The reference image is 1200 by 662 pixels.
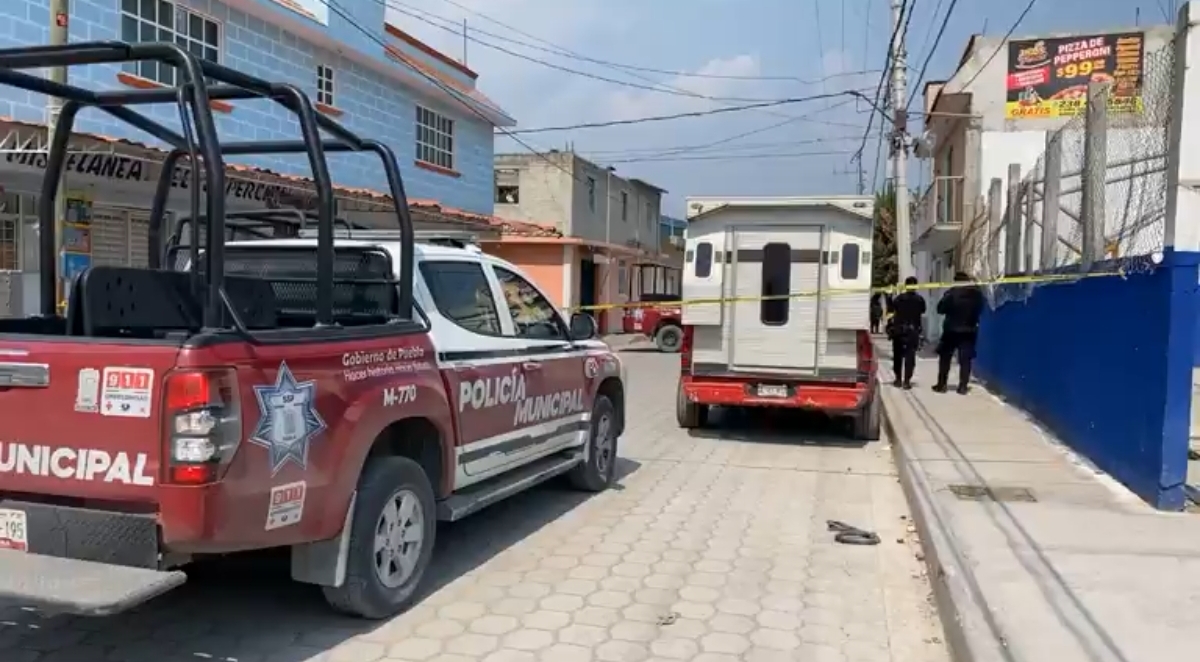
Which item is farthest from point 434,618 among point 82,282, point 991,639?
point 991,639

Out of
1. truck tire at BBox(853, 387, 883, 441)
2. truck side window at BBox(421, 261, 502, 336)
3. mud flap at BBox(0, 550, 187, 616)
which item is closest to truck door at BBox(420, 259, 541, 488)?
truck side window at BBox(421, 261, 502, 336)

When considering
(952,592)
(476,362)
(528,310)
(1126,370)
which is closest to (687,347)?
(528,310)

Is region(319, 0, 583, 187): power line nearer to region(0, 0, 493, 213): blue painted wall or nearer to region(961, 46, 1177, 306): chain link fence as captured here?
region(0, 0, 493, 213): blue painted wall

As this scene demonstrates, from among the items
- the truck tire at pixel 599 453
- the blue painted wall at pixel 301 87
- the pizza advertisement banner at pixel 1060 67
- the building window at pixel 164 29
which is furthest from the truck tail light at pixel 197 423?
the pizza advertisement banner at pixel 1060 67

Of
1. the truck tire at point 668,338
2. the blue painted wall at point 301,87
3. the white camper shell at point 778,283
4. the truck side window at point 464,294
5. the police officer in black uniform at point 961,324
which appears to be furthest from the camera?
the truck tire at point 668,338

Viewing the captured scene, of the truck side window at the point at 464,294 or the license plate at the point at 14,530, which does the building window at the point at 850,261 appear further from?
the license plate at the point at 14,530

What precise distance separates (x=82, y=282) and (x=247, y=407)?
3.55 feet

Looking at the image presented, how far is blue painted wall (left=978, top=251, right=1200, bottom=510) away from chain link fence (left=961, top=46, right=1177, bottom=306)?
0.75 ft

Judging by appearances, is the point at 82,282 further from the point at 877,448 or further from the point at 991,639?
the point at 877,448

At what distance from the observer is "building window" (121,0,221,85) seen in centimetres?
1317

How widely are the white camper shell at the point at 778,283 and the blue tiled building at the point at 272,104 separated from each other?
5.97 metres

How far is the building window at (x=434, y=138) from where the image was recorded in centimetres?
2066

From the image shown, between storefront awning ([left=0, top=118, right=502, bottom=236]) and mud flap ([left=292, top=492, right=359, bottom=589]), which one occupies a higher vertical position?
storefront awning ([left=0, top=118, right=502, bottom=236])

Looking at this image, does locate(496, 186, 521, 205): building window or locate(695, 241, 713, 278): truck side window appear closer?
locate(695, 241, 713, 278): truck side window
